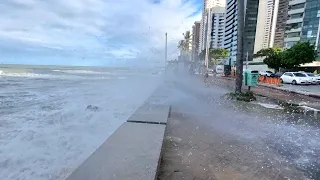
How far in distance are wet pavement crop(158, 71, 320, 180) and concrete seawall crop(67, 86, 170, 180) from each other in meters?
0.30

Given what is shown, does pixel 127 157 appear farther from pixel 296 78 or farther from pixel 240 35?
pixel 296 78

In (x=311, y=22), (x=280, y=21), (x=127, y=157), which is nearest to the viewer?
(x=127, y=157)

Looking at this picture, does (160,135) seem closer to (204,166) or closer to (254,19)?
(204,166)

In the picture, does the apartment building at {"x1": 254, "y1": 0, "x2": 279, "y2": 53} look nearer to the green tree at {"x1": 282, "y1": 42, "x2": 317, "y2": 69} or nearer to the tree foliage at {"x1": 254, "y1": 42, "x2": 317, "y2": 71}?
the tree foliage at {"x1": 254, "y1": 42, "x2": 317, "y2": 71}

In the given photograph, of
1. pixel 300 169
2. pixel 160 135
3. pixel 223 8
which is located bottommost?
pixel 300 169

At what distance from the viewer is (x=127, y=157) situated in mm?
3408

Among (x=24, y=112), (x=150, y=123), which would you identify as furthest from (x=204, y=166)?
(x=24, y=112)

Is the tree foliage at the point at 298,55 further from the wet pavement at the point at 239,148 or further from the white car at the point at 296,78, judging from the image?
the wet pavement at the point at 239,148

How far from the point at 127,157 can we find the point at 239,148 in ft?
7.71

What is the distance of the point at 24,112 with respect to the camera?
35.8 ft

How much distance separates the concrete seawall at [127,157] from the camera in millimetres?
2893

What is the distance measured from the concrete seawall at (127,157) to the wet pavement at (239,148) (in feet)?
0.99

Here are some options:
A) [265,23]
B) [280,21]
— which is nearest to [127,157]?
[265,23]

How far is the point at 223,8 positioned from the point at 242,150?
170 meters
